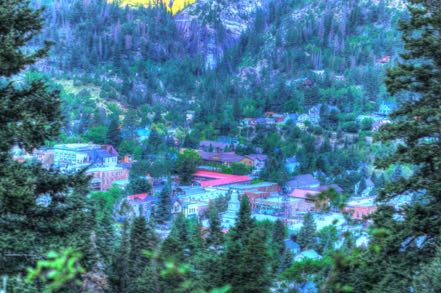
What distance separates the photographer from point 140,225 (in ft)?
32.1

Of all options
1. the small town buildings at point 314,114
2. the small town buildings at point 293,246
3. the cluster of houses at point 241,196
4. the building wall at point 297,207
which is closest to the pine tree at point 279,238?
the small town buildings at point 293,246

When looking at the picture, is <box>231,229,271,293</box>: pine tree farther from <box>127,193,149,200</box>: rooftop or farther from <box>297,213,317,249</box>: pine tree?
<box>127,193,149,200</box>: rooftop

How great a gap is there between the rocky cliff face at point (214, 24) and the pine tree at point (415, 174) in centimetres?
6482

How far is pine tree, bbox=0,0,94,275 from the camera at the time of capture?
5039 mm

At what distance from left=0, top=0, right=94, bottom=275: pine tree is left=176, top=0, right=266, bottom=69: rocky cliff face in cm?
6514

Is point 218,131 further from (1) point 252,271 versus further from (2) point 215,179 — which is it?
(1) point 252,271

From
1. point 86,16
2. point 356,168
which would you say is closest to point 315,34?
point 86,16

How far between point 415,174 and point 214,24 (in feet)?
227

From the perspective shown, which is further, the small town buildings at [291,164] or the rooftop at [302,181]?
the small town buildings at [291,164]

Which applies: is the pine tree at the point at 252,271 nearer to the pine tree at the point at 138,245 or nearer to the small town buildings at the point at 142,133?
the pine tree at the point at 138,245

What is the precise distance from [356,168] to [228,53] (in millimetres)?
37247

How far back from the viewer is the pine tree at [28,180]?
5.04 metres

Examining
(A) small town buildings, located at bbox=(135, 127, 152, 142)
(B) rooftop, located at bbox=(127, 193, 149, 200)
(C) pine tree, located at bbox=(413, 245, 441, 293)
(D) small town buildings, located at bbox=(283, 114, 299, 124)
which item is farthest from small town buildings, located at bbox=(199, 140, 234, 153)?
(C) pine tree, located at bbox=(413, 245, 441, 293)

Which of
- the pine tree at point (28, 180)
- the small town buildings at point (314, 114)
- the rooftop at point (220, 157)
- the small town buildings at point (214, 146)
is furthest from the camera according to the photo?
the small town buildings at point (314, 114)
